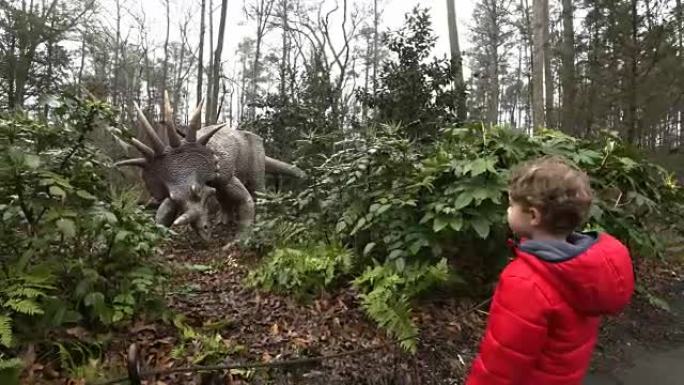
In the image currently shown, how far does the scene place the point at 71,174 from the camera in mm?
3025

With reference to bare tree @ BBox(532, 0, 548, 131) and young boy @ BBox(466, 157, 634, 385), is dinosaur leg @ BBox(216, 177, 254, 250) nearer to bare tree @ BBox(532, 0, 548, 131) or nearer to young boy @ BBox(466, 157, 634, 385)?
young boy @ BBox(466, 157, 634, 385)

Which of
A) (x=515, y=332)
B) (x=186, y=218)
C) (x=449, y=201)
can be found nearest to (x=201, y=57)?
(x=186, y=218)

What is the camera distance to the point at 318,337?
10.8 ft

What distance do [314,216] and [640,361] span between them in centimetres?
289

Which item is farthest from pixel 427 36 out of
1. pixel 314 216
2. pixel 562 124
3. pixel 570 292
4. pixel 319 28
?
pixel 319 28

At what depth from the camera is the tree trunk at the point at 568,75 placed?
11.9 m

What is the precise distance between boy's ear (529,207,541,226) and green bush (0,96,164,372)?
2.29 m

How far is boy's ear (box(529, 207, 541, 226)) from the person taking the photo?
1553 mm

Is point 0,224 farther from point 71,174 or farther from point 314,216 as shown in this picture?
point 314,216

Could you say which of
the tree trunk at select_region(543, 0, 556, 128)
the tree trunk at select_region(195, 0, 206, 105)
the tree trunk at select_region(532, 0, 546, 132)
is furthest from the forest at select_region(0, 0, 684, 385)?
the tree trunk at select_region(195, 0, 206, 105)

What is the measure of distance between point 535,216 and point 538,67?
1149 cm

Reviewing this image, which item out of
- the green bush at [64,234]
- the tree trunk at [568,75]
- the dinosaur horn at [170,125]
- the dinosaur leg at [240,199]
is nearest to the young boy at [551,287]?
the green bush at [64,234]

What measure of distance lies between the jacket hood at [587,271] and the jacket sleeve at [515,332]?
70mm

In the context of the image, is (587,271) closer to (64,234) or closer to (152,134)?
(64,234)
